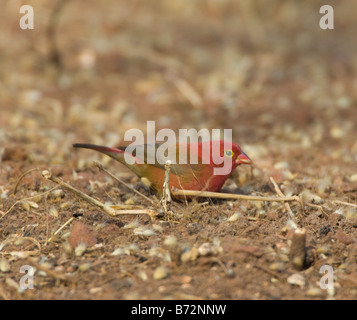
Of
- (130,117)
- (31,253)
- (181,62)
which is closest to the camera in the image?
(31,253)

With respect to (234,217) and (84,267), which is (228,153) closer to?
(234,217)

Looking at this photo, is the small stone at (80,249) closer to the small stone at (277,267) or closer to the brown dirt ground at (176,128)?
the brown dirt ground at (176,128)

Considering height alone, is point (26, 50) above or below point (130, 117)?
above

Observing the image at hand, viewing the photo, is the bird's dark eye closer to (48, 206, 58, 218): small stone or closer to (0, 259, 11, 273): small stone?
(48, 206, 58, 218): small stone

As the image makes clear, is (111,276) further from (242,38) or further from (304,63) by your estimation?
(242,38)

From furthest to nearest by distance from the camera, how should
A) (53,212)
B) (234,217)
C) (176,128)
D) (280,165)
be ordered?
(176,128) < (280,165) < (53,212) < (234,217)

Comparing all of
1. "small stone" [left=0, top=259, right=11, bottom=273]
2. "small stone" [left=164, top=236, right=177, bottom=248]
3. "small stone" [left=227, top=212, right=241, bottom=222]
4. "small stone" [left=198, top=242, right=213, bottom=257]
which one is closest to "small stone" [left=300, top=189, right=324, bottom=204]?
"small stone" [left=227, top=212, right=241, bottom=222]

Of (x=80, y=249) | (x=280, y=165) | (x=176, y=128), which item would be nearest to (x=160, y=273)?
(x=80, y=249)

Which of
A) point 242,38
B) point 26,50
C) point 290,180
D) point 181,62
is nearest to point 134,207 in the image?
point 290,180
